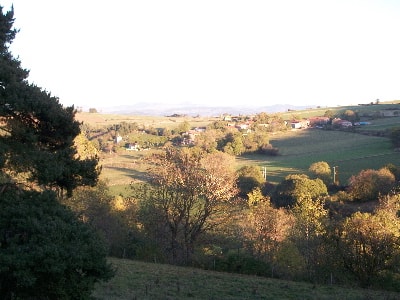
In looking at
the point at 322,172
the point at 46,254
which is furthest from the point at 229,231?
the point at 322,172

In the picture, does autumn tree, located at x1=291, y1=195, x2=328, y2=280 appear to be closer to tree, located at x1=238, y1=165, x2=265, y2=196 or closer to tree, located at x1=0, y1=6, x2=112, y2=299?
tree, located at x1=0, y1=6, x2=112, y2=299

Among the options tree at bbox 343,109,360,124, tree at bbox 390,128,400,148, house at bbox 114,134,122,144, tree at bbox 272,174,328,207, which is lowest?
tree at bbox 272,174,328,207

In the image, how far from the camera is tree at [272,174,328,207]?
42.4 meters

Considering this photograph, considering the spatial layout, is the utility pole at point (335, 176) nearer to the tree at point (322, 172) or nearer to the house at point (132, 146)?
the tree at point (322, 172)

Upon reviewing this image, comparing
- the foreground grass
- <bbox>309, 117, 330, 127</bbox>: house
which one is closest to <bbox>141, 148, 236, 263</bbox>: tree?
the foreground grass

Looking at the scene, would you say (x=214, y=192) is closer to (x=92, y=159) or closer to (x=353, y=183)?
(x=92, y=159)

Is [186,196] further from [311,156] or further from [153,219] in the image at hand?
[311,156]

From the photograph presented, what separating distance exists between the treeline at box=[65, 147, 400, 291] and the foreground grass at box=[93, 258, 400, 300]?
239cm

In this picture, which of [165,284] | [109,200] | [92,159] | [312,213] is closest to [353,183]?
[312,213]

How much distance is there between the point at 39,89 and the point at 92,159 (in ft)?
6.92

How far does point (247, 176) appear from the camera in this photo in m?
49.4

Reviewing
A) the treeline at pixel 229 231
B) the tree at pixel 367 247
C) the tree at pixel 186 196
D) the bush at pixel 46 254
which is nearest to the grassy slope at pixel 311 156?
the treeline at pixel 229 231

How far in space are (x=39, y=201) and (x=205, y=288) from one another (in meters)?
7.08

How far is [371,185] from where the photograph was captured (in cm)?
4216
